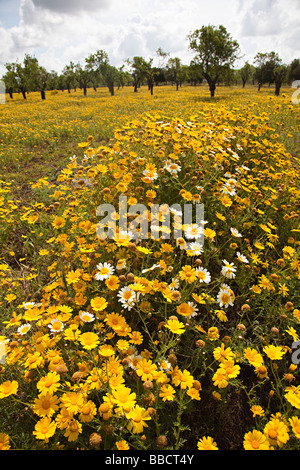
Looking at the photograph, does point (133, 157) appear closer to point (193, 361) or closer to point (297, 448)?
point (193, 361)

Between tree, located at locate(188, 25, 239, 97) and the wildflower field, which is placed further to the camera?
Answer: tree, located at locate(188, 25, 239, 97)

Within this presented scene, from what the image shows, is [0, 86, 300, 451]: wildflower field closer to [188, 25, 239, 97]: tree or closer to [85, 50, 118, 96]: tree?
[188, 25, 239, 97]: tree

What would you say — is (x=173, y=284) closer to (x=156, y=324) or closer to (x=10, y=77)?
(x=156, y=324)

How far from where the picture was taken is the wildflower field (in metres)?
1.39

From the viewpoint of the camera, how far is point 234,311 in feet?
7.91

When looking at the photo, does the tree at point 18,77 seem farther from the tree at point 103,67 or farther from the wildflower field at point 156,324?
the wildflower field at point 156,324

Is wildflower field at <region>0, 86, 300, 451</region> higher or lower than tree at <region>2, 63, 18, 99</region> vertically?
lower

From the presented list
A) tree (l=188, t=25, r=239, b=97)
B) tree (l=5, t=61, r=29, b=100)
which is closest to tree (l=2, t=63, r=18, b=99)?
tree (l=5, t=61, r=29, b=100)

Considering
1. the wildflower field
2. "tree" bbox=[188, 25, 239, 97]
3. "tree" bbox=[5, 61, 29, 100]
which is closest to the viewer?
the wildflower field

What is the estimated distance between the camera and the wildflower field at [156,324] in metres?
1.39

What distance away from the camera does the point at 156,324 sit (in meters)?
2.13

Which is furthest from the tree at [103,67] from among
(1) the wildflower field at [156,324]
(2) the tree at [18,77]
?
(1) the wildflower field at [156,324]

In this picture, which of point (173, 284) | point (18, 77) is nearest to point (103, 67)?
point (18, 77)
